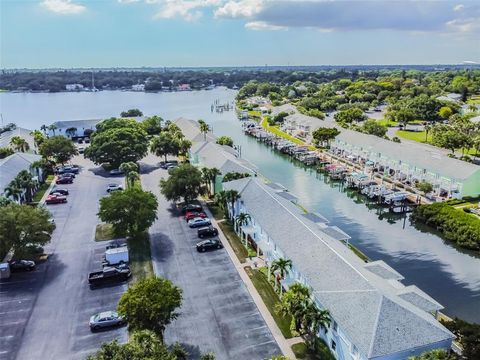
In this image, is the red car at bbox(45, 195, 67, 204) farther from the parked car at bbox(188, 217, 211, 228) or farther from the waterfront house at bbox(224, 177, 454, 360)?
the waterfront house at bbox(224, 177, 454, 360)

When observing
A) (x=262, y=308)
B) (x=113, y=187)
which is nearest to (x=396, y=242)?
(x=262, y=308)

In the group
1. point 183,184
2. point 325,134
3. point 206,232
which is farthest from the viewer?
point 325,134

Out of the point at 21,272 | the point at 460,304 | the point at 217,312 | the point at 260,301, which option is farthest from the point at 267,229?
the point at 21,272

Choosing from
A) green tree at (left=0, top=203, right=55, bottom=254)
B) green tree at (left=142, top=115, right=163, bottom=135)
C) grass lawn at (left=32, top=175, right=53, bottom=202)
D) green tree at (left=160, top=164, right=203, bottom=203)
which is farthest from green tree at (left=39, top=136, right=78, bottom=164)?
green tree at (left=0, top=203, right=55, bottom=254)

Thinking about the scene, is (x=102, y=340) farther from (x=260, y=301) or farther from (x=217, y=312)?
(x=260, y=301)

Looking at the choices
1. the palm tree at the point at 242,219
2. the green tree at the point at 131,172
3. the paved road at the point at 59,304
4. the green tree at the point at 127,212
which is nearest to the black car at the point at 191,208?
the green tree at the point at 127,212

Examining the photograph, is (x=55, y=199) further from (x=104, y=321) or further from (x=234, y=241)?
(x=104, y=321)
